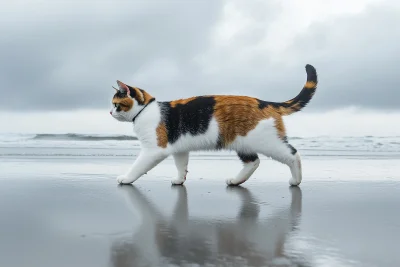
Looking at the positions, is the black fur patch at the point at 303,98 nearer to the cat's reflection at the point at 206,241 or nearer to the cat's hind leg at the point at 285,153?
the cat's hind leg at the point at 285,153

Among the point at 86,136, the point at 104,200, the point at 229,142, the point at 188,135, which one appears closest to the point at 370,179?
the point at 229,142

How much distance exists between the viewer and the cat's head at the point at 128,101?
4.30 m

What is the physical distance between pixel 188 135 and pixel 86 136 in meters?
16.3

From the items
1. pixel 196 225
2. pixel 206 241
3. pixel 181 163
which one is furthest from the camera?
pixel 181 163

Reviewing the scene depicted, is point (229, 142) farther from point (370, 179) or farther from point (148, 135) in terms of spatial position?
point (370, 179)

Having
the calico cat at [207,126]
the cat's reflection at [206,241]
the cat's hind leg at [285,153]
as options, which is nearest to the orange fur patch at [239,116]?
the calico cat at [207,126]

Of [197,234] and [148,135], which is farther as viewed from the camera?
[148,135]

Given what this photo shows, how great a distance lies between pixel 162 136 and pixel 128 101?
1.66ft

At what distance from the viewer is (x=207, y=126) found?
13.6 ft

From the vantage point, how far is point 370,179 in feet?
16.3

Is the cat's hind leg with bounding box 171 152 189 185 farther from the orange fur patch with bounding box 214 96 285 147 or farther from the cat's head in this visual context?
the cat's head

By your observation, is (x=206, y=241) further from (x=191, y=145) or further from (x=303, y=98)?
(x=303, y=98)

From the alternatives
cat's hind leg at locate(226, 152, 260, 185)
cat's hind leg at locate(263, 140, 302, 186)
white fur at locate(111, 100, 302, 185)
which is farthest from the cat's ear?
cat's hind leg at locate(263, 140, 302, 186)

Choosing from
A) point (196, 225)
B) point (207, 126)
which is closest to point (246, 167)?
point (207, 126)
